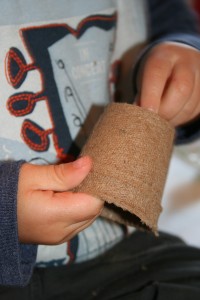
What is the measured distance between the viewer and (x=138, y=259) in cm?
65

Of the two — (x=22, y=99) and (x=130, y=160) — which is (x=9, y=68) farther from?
(x=130, y=160)

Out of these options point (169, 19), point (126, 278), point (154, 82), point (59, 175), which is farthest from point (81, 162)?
point (169, 19)

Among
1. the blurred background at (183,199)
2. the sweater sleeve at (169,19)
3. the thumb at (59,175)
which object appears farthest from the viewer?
the blurred background at (183,199)

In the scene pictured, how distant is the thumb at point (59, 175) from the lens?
408mm

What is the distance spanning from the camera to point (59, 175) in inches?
16.2

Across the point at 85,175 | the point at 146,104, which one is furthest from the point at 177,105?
the point at 85,175

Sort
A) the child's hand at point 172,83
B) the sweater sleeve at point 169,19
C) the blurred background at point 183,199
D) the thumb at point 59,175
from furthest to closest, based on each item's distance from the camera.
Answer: the blurred background at point 183,199, the sweater sleeve at point 169,19, the child's hand at point 172,83, the thumb at point 59,175

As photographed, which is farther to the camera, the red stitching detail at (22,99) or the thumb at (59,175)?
the red stitching detail at (22,99)

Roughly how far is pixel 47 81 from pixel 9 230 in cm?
24

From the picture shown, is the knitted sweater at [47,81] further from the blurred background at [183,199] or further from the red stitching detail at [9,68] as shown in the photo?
the blurred background at [183,199]

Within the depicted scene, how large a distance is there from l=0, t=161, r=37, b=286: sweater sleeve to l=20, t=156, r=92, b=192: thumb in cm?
2

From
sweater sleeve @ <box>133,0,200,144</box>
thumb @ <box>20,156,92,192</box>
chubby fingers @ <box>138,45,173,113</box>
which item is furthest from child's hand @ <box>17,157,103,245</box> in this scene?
sweater sleeve @ <box>133,0,200,144</box>

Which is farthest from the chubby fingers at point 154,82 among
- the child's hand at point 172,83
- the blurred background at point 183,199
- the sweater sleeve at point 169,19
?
the blurred background at point 183,199

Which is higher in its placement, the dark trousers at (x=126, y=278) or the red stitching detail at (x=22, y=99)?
the red stitching detail at (x=22, y=99)
